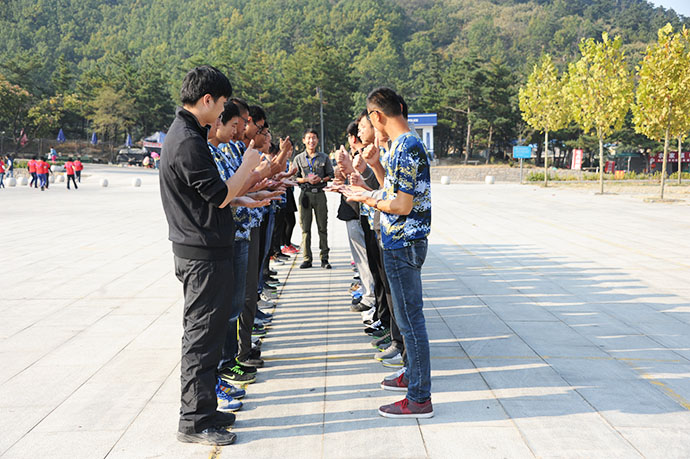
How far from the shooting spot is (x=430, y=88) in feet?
235

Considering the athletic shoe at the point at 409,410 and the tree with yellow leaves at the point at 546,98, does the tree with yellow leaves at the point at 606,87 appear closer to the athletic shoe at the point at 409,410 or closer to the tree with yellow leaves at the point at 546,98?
the tree with yellow leaves at the point at 546,98

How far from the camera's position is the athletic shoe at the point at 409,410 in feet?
11.3

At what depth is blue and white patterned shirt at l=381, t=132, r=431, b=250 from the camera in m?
3.30

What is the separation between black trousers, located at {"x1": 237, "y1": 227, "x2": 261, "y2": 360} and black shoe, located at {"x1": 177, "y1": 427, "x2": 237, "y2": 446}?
1.22 m

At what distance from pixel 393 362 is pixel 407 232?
4.89ft

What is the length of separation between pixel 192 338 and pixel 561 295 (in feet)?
16.2

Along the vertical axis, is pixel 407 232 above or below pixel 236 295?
above

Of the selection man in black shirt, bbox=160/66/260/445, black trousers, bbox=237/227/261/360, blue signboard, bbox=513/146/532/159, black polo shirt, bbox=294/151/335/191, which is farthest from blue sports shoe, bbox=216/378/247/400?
blue signboard, bbox=513/146/532/159

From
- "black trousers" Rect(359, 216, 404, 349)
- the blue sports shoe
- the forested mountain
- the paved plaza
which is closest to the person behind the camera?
the paved plaza

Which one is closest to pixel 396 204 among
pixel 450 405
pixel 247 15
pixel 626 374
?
pixel 450 405

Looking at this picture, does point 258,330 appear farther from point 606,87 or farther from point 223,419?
point 606,87

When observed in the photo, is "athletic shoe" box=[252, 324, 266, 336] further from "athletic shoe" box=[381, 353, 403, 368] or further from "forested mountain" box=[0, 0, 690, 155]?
"forested mountain" box=[0, 0, 690, 155]

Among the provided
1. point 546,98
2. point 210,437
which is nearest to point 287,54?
point 546,98

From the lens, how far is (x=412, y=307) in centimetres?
341
